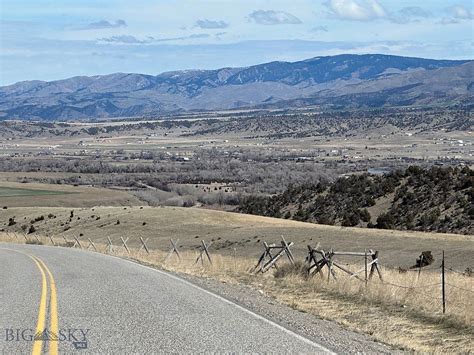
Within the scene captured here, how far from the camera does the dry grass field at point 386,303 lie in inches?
499

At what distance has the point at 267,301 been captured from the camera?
1594 centimetres

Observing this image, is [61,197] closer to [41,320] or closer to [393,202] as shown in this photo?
[393,202]

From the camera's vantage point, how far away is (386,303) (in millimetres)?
16047

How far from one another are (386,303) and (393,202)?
51078 mm

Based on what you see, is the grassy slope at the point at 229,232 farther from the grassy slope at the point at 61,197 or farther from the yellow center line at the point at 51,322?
the yellow center line at the point at 51,322

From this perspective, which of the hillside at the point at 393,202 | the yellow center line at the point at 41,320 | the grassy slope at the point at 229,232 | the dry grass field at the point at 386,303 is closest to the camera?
the yellow center line at the point at 41,320

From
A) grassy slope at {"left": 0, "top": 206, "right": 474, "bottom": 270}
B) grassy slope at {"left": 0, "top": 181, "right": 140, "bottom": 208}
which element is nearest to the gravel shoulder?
grassy slope at {"left": 0, "top": 206, "right": 474, "bottom": 270}

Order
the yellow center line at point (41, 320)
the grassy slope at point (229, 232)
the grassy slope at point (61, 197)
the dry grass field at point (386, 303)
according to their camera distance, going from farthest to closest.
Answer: the grassy slope at point (61, 197) → the grassy slope at point (229, 232) → the dry grass field at point (386, 303) → the yellow center line at point (41, 320)

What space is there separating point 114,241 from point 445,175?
31751mm

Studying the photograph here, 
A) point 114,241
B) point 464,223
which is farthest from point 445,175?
point 114,241

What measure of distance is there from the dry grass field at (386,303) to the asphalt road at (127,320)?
1971 millimetres

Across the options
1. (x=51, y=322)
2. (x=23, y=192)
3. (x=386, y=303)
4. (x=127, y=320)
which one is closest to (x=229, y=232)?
(x=386, y=303)

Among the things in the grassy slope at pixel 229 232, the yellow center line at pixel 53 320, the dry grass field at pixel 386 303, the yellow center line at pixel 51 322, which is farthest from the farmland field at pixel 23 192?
the yellow center line at pixel 53 320

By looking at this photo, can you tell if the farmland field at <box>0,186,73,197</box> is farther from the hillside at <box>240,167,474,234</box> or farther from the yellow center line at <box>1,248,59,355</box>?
the yellow center line at <box>1,248,59,355</box>
